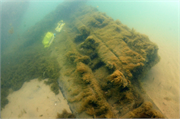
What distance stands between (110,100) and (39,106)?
3.97 metres

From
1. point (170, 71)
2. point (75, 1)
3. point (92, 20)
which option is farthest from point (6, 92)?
point (75, 1)

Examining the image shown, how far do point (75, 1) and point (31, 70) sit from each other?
473 inches

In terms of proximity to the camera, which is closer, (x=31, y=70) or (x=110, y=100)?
(x=110, y=100)

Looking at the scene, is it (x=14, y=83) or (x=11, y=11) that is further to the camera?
(x=11, y=11)

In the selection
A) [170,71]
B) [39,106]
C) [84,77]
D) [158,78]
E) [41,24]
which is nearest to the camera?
[84,77]

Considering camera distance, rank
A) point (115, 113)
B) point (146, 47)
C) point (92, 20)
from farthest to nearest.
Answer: point (92, 20) < point (146, 47) < point (115, 113)

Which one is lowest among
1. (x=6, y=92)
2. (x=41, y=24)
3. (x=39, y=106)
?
(x=6, y=92)

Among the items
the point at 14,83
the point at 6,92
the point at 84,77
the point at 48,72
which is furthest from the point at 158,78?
the point at 6,92

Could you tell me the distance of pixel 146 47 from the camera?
423cm

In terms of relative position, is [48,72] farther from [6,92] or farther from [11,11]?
[11,11]

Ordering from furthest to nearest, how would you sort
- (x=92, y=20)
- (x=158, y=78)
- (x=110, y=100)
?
(x=92, y=20) < (x=158, y=78) < (x=110, y=100)

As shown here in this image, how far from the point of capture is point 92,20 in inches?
270

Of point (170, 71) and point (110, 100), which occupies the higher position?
point (110, 100)

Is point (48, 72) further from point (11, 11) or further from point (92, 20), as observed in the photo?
point (11, 11)
